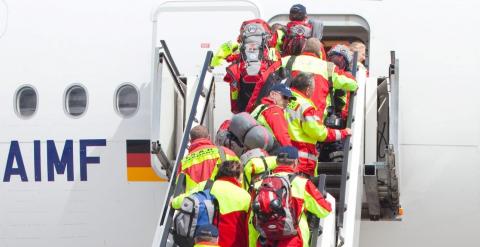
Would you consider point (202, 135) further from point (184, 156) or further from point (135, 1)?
point (135, 1)

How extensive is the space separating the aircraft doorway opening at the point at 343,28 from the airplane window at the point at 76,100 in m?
2.35

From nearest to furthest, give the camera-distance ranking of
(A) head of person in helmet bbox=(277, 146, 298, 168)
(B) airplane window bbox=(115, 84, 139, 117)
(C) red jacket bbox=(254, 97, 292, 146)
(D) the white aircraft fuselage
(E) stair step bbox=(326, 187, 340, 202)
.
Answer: (A) head of person in helmet bbox=(277, 146, 298, 168)
(C) red jacket bbox=(254, 97, 292, 146)
(E) stair step bbox=(326, 187, 340, 202)
(D) the white aircraft fuselage
(B) airplane window bbox=(115, 84, 139, 117)

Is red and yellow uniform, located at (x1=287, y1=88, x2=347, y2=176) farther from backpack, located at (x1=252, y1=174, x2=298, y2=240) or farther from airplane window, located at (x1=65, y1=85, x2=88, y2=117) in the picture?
airplane window, located at (x1=65, y1=85, x2=88, y2=117)

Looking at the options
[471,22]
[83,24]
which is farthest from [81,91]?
[471,22]

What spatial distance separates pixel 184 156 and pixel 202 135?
59 centimetres

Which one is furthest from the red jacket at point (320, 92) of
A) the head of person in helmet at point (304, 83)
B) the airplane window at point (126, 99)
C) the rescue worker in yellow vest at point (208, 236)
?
the airplane window at point (126, 99)

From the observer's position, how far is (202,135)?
9.04m

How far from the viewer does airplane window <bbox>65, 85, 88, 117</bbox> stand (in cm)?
1123

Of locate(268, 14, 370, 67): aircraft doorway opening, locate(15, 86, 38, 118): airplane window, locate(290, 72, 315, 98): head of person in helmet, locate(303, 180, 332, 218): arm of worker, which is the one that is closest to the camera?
locate(303, 180, 332, 218): arm of worker

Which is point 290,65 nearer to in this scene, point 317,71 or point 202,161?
point 317,71

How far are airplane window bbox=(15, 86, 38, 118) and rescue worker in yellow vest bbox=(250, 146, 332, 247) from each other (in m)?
4.52

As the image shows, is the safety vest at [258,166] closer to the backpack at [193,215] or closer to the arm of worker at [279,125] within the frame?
the backpack at [193,215]

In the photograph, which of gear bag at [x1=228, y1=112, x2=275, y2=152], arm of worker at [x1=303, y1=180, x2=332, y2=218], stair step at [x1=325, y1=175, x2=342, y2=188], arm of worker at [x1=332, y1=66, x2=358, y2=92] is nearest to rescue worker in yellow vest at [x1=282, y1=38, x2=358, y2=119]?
arm of worker at [x1=332, y1=66, x2=358, y2=92]

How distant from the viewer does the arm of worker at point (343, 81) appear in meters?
9.50
